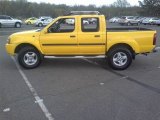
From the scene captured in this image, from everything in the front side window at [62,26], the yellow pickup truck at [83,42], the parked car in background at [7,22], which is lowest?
the parked car in background at [7,22]

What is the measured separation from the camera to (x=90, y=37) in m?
10.4

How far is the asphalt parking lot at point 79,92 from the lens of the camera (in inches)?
238

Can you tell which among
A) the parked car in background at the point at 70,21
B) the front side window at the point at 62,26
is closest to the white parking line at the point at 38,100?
the front side window at the point at 62,26

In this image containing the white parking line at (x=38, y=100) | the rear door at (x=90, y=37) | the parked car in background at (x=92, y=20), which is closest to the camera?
the white parking line at (x=38, y=100)

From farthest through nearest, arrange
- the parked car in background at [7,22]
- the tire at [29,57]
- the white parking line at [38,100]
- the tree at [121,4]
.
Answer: the tree at [121,4] < the parked car in background at [7,22] < the tire at [29,57] < the white parking line at [38,100]

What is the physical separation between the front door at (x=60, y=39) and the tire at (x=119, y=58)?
1220mm

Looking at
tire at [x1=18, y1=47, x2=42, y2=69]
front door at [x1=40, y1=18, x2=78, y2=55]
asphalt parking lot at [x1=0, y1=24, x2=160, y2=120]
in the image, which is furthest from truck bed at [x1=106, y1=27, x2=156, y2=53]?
tire at [x1=18, y1=47, x2=42, y2=69]

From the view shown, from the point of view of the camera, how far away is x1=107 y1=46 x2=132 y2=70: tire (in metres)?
10.4

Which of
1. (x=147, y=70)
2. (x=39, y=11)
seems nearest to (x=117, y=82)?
(x=147, y=70)

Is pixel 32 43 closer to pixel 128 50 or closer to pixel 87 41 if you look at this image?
pixel 87 41

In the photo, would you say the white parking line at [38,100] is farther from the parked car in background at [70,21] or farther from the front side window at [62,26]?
the parked car in background at [70,21]

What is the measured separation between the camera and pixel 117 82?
8.63 meters

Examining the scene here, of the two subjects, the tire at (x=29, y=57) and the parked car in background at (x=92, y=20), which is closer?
the tire at (x=29, y=57)

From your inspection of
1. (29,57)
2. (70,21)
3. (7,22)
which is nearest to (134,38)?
(70,21)
